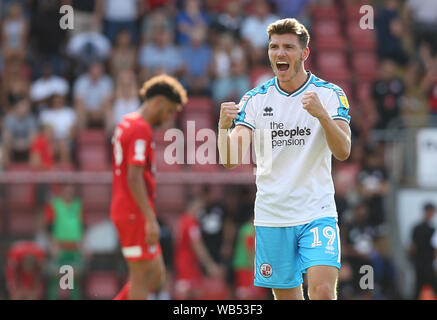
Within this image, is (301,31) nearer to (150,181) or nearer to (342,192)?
(150,181)

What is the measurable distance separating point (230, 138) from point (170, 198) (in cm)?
611

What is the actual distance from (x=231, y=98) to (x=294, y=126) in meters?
7.61

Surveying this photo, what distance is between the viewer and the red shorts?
26.3 ft

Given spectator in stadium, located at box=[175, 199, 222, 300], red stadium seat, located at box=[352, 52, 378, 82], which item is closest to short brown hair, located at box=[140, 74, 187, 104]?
spectator in stadium, located at box=[175, 199, 222, 300]

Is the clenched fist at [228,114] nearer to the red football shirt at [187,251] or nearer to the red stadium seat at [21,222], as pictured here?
the red football shirt at [187,251]

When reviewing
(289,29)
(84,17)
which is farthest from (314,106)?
(84,17)

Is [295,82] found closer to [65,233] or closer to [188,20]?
[65,233]

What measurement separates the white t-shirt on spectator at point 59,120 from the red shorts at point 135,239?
16.8 feet

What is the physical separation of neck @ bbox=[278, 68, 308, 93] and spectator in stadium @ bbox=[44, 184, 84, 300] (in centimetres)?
579

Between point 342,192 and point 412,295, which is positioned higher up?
point 342,192

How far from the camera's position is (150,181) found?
26.9 ft

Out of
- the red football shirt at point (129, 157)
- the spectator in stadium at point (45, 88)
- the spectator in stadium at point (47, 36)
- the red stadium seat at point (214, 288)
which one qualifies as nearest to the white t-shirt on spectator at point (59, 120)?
the spectator in stadium at point (45, 88)

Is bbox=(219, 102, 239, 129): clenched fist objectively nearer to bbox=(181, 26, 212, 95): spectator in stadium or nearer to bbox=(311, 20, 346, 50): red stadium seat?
bbox=(181, 26, 212, 95): spectator in stadium

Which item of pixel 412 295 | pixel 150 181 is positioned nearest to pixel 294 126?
pixel 150 181
